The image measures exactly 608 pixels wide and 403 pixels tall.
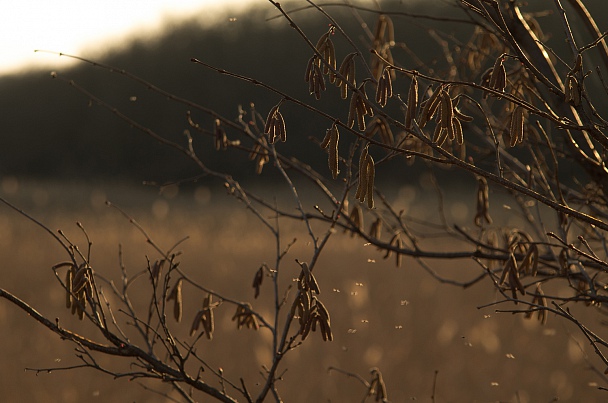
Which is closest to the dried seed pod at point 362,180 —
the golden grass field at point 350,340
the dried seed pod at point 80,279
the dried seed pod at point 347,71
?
the dried seed pod at point 347,71

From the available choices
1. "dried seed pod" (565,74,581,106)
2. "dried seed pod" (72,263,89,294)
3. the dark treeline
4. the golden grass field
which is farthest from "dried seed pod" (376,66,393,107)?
the dark treeline

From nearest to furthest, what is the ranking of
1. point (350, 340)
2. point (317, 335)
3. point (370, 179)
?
point (370, 179)
point (317, 335)
point (350, 340)

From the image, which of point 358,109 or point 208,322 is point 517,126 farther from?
point 208,322

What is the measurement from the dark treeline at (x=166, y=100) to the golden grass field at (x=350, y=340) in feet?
64.0

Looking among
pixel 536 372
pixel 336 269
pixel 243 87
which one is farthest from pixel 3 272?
pixel 243 87

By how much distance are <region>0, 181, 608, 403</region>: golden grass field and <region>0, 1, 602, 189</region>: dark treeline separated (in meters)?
19.5

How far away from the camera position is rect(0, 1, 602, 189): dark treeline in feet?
102

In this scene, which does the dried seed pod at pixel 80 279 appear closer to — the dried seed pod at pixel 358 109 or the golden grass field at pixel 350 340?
the dried seed pod at pixel 358 109

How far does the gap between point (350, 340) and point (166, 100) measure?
88.0 feet

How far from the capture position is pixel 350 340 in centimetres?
641

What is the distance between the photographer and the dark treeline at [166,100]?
102 feet

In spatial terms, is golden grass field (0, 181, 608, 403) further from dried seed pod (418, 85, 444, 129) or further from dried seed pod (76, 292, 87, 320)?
dried seed pod (418, 85, 444, 129)

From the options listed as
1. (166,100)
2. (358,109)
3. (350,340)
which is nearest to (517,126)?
(358,109)

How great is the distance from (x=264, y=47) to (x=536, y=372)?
29135 millimetres
